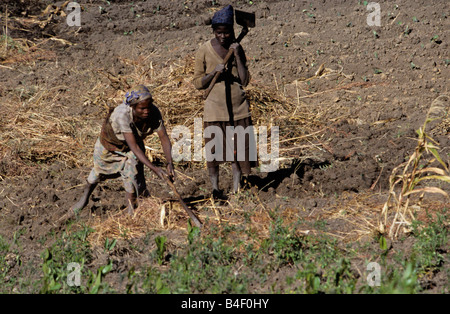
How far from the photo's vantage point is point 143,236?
497 centimetres

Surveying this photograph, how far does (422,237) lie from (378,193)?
1156 mm

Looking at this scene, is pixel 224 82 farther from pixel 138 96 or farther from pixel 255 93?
pixel 255 93

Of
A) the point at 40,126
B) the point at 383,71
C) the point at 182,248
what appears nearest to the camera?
the point at 182,248

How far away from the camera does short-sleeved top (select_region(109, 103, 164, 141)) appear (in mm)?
4773

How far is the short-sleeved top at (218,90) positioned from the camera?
524cm

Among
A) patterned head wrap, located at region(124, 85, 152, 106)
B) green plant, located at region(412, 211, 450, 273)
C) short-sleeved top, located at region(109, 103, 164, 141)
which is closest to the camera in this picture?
green plant, located at region(412, 211, 450, 273)

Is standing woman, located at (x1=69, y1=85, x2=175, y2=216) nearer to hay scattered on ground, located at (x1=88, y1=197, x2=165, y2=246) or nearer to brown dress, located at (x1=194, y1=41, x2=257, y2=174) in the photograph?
hay scattered on ground, located at (x1=88, y1=197, x2=165, y2=246)

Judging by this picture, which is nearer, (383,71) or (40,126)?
(40,126)

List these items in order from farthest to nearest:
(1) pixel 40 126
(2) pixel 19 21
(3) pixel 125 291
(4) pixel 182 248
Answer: (2) pixel 19 21 → (1) pixel 40 126 → (4) pixel 182 248 → (3) pixel 125 291

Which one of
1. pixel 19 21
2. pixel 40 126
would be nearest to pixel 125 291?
pixel 40 126

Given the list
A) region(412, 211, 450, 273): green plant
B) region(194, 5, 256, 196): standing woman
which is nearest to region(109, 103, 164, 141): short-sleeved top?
region(194, 5, 256, 196): standing woman

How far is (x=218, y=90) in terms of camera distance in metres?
5.34

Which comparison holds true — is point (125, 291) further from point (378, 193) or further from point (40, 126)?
point (40, 126)

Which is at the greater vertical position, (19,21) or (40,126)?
(19,21)
